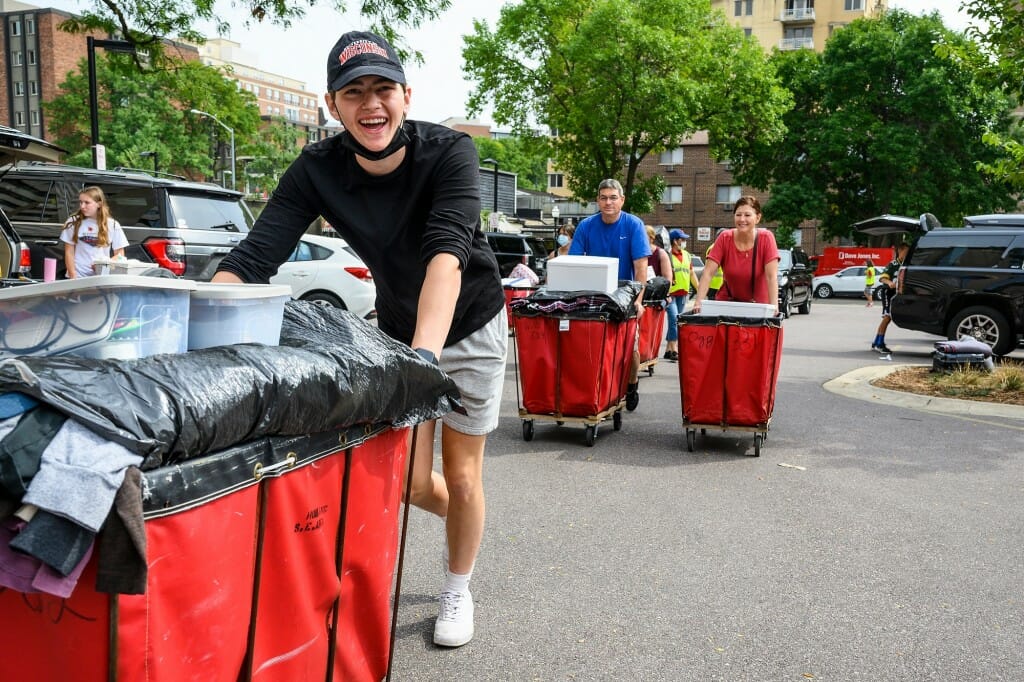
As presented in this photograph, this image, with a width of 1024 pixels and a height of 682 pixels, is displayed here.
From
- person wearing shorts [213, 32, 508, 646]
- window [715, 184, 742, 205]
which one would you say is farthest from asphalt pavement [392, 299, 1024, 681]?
window [715, 184, 742, 205]

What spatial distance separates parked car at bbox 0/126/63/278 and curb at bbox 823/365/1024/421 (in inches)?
328

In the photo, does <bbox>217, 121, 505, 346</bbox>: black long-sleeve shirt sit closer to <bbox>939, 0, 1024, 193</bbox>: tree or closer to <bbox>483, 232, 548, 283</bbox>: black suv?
<bbox>939, 0, 1024, 193</bbox>: tree

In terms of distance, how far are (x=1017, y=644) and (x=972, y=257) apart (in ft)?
38.4

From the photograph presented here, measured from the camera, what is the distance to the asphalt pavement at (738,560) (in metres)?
3.36

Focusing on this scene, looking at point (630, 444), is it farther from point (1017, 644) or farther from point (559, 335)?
point (1017, 644)

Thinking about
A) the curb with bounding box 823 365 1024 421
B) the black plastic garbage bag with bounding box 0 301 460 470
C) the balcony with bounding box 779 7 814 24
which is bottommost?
the curb with bounding box 823 365 1024 421

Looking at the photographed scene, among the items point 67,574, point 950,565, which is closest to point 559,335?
point 950,565

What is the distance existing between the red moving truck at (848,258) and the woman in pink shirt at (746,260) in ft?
126

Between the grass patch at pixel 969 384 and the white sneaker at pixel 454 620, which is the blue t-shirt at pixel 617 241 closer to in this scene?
the grass patch at pixel 969 384

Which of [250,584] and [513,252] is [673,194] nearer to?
[513,252]

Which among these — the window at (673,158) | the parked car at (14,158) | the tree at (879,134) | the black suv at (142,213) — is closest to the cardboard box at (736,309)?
the parked car at (14,158)

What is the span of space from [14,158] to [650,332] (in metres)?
6.60

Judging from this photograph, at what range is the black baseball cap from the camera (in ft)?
8.37

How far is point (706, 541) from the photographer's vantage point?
185 inches
